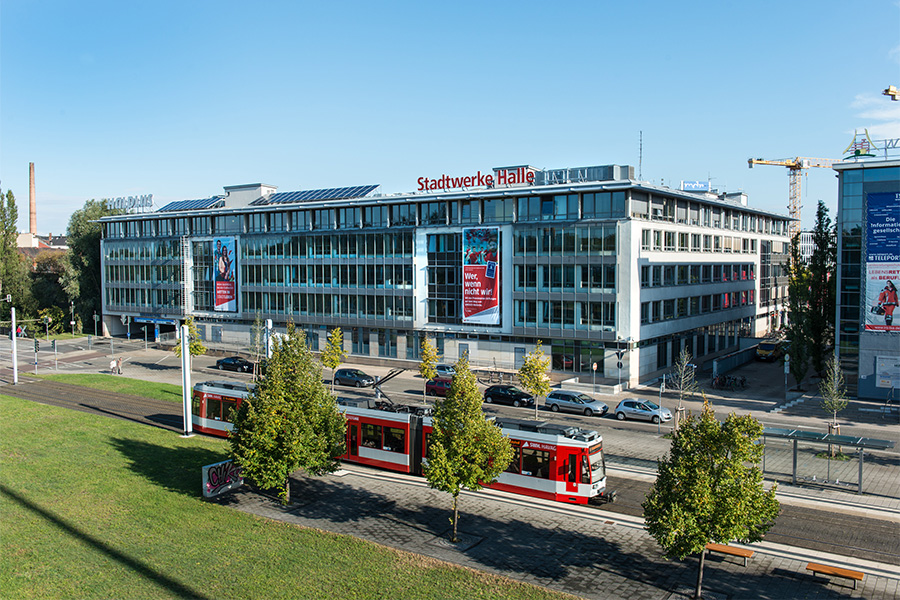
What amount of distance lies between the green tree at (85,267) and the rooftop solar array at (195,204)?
1518cm

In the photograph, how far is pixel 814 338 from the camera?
56750 millimetres

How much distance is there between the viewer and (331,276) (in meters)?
78.9

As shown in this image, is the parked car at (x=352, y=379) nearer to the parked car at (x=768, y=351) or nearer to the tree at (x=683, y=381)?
the tree at (x=683, y=381)

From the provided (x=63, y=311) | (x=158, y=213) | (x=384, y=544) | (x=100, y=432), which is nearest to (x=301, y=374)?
(x=384, y=544)

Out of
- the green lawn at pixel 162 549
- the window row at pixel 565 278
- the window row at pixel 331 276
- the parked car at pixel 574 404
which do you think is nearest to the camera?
the green lawn at pixel 162 549

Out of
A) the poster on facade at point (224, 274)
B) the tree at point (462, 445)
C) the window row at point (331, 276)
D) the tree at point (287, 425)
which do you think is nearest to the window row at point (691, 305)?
the window row at point (331, 276)

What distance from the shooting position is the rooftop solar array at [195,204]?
92625 millimetres

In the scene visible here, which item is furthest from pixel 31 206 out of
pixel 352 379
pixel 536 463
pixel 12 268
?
pixel 536 463

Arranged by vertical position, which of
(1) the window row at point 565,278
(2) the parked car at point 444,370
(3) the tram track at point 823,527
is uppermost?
(1) the window row at point 565,278

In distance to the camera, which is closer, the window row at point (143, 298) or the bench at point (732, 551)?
the bench at point (732, 551)

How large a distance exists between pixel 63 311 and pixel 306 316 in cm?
5196

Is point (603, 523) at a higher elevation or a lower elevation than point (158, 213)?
lower

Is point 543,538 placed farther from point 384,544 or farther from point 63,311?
point 63,311

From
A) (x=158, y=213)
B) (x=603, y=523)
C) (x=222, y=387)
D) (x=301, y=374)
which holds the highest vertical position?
(x=158, y=213)
